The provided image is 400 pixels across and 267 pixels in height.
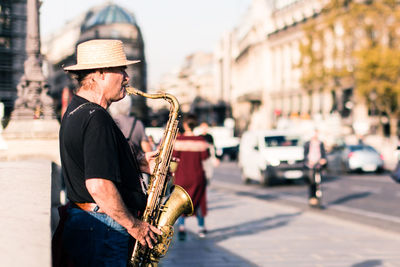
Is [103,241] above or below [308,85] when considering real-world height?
below

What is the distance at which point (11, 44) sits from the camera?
9.40 metres

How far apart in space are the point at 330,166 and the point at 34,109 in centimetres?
2469

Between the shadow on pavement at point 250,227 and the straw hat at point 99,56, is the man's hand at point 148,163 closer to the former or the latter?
the straw hat at point 99,56

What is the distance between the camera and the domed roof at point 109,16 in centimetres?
9369

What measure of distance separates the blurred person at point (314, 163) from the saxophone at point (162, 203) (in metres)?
11.7

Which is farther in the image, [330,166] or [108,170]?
[330,166]

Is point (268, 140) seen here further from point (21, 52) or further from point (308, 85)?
point (308, 85)

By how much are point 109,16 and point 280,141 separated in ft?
237

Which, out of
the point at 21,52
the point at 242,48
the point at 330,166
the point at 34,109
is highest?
the point at 242,48

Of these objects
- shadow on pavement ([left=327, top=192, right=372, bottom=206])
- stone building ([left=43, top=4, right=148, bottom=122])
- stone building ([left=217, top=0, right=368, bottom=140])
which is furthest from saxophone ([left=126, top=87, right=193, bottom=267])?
stone building ([left=43, top=4, right=148, bottom=122])

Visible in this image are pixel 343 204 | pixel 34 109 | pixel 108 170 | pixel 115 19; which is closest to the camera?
pixel 108 170

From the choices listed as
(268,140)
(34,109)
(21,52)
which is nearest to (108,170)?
(34,109)

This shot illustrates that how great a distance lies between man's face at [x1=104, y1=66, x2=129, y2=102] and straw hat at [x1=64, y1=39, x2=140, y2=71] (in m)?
0.05

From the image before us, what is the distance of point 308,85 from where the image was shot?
48031 mm
